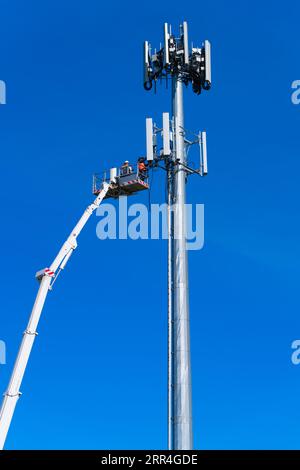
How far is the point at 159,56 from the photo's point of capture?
59062mm

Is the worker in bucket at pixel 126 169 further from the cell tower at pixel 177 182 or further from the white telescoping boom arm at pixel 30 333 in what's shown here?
the white telescoping boom arm at pixel 30 333

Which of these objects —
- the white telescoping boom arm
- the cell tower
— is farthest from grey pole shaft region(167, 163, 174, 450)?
the white telescoping boom arm

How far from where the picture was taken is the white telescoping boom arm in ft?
121

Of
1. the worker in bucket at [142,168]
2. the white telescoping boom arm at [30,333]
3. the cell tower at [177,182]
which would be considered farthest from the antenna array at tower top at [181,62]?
the white telescoping boom arm at [30,333]

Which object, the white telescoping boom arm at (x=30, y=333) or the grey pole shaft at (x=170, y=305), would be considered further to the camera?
the grey pole shaft at (x=170, y=305)

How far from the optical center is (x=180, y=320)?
49.2 metres

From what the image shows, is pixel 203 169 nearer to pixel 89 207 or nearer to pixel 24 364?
pixel 89 207

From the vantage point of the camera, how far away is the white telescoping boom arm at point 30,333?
36938 mm

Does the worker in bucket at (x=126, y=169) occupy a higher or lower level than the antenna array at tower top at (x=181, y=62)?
lower

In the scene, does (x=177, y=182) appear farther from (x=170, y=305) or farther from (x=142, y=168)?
(x=170, y=305)

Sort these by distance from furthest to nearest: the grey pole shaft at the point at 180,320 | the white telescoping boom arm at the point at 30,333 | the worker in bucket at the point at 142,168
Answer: the worker in bucket at the point at 142,168
the grey pole shaft at the point at 180,320
the white telescoping boom arm at the point at 30,333

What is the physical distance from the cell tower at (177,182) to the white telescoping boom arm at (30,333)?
8325 millimetres
